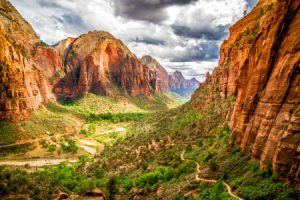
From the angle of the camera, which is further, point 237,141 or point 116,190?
point 116,190

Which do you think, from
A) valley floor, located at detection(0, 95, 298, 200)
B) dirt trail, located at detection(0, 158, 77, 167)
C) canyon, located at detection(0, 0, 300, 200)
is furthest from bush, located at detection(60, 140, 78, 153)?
dirt trail, located at detection(0, 158, 77, 167)

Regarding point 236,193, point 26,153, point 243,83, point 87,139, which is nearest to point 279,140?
point 236,193

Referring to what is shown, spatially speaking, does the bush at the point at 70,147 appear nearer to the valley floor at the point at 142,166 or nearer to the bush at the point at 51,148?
the valley floor at the point at 142,166

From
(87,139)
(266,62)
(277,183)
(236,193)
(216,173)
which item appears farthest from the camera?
(87,139)

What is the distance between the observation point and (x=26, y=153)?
381 feet

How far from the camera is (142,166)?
74.1m

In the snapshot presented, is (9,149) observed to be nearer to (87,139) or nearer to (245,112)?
(87,139)

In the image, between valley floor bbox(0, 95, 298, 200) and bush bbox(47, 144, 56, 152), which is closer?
valley floor bbox(0, 95, 298, 200)

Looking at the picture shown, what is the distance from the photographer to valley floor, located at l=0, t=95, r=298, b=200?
4225 centimetres

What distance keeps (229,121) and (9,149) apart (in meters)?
89.1

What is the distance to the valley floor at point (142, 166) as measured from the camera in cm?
4225

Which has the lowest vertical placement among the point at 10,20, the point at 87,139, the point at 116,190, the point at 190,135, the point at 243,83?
the point at 87,139

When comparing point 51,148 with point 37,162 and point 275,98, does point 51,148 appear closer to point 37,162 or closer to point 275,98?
point 37,162

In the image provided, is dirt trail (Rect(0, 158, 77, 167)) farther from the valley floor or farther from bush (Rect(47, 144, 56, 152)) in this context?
bush (Rect(47, 144, 56, 152))
